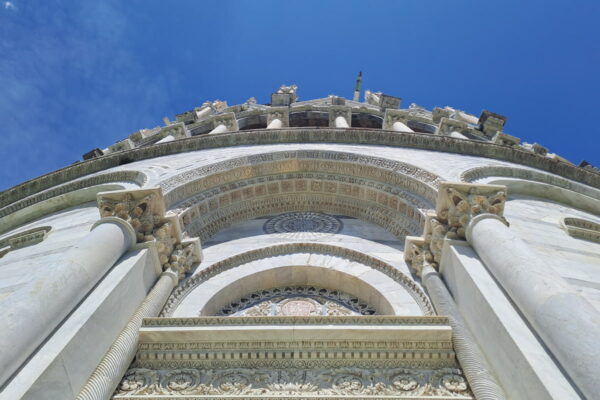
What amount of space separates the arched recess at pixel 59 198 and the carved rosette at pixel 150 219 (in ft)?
11.8

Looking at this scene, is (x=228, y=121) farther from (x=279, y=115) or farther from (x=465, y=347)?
(x=465, y=347)

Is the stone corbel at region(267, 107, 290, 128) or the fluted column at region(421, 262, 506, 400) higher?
the stone corbel at region(267, 107, 290, 128)

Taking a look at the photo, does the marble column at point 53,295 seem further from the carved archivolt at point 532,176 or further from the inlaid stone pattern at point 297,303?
the carved archivolt at point 532,176

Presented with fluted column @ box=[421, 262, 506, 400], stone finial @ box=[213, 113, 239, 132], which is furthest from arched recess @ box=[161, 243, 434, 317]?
stone finial @ box=[213, 113, 239, 132]

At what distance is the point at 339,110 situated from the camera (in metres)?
21.3

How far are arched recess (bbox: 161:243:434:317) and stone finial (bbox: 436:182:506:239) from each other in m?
1.25

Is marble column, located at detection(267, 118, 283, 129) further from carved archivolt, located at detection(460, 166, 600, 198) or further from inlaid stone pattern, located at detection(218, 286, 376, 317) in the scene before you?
inlaid stone pattern, located at detection(218, 286, 376, 317)

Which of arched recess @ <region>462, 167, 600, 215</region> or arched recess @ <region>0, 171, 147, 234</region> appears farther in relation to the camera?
arched recess @ <region>0, 171, 147, 234</region>

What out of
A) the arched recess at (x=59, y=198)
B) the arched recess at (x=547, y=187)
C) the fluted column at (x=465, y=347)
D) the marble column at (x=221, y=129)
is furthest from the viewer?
the marble column at (x=221, y=129)

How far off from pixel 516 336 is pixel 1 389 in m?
5.17

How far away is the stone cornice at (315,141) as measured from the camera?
12.4m

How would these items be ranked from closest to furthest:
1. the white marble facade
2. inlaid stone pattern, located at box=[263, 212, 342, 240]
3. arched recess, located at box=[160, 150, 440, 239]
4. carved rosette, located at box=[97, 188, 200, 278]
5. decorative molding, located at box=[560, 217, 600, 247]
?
the white marble facade
carved rosette, located at box=[97, 188, 200, 278]
decorative molding, located at box=[560, 217, 600, 247]
arched recess, located at box=[160, 150, 440, 239]
inlaid stone pattern, located at box=[263, 212, 342, 240]

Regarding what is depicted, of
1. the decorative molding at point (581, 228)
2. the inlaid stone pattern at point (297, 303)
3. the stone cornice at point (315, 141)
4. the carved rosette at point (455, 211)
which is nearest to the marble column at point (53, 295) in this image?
the inlaid stone pattern at point (297, 303)

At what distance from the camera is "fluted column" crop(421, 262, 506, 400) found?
507 cm
